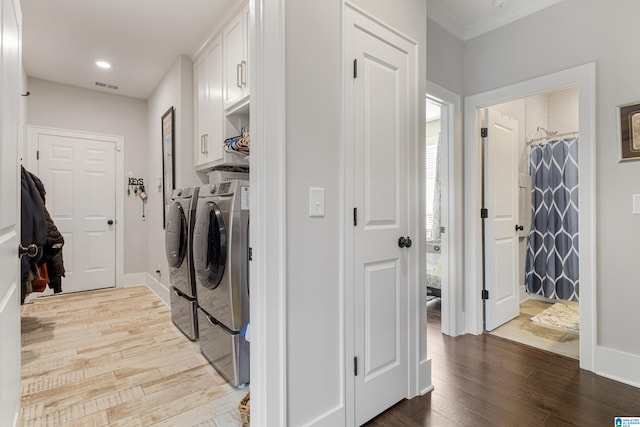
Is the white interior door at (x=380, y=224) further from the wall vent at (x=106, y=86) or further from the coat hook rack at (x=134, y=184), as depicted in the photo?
the coat hook rack at (x=134, y=184)

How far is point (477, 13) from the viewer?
2.60 metres

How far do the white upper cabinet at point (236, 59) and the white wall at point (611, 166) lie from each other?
2.39 m

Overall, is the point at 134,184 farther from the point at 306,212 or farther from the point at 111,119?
the point at 306,212

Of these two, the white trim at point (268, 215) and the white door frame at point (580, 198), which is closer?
the white trim at point (268, 215)

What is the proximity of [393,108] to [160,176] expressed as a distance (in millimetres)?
3351

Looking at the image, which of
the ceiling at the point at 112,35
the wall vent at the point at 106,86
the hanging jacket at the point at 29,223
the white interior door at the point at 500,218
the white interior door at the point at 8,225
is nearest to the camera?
the white interior door at the point at 8,225

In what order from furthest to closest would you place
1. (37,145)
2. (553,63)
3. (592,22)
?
(37,145) < (553,63) < (592,22)

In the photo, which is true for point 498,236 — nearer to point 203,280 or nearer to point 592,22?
point 592,22

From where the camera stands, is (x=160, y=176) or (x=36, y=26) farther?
(x=160, y=176)

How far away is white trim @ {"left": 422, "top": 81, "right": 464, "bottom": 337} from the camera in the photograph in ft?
9.17

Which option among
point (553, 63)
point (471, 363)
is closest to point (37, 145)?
point (471, 363)

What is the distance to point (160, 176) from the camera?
403cm

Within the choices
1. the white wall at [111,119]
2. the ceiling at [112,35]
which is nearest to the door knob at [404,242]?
the ceiling at [112,35]

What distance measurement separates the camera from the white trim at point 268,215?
1286mm
